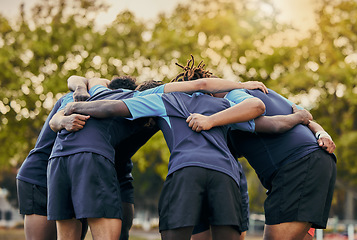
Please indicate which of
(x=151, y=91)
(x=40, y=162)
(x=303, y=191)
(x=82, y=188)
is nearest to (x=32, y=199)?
(x=40, y=162)

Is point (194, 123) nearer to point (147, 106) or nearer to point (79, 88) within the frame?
point (147, 106)

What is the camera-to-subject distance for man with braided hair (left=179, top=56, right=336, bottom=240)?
4492 millimetres

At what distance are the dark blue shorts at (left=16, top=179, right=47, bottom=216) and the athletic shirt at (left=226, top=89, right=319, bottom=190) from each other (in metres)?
2.01

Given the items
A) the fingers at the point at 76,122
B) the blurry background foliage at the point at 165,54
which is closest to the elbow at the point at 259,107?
the fingers at the point at 76,122

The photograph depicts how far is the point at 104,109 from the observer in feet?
13.9

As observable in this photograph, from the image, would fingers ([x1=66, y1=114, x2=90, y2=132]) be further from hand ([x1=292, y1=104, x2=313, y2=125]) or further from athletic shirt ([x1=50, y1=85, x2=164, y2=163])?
hand ([x1=292, y1=104, x2=313, y2=125])

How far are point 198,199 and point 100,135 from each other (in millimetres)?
1088

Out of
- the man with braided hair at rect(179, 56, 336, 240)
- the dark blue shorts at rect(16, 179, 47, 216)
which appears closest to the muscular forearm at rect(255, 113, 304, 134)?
the man with braided hair at rect(179, 56, 336, 240)

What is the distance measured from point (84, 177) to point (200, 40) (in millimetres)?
16923

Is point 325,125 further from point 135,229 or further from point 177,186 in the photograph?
point 177,186

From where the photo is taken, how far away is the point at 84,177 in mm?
4105

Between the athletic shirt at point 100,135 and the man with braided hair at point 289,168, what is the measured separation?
96 cm

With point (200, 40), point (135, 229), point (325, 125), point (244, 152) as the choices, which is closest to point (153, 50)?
point (200, 40)

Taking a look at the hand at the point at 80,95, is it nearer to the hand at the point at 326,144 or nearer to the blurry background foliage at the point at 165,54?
the hand at the point at 326,144
